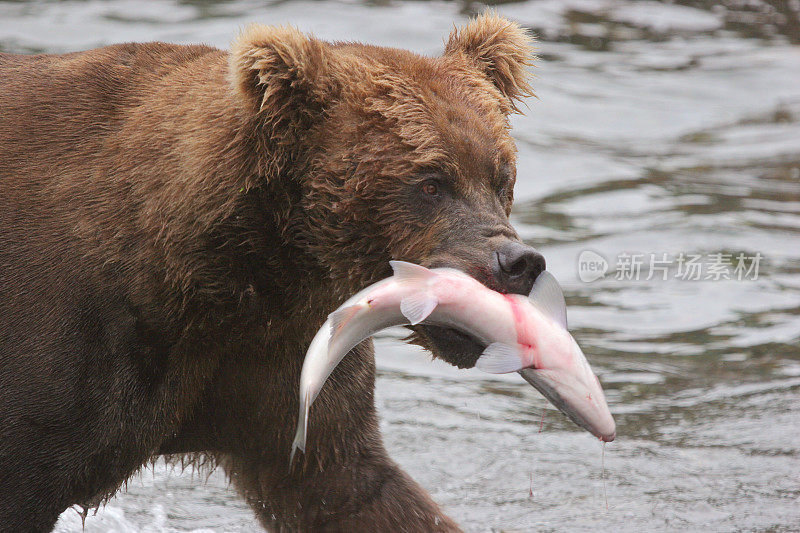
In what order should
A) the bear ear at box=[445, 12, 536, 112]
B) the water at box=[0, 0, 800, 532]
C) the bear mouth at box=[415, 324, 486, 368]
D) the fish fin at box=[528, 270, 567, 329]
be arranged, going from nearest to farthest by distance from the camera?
the fish fin at box=[528, 270, 567, 329] → the bear mouth at box=[415, 324, 486, 368] → the bear ear at box=[445, 12, 536, 112] → the water at box=[0, 0, 800, 532]

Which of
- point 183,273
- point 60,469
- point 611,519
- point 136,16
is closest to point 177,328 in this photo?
point 183,273

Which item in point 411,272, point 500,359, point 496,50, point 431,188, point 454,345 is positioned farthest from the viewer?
point 496,50

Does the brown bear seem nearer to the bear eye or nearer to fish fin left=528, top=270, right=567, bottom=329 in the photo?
the bear eye

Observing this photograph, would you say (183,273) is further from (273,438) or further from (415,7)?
(415,7)

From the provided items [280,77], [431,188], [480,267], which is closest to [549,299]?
[480,267]

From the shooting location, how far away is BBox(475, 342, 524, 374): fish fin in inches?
132

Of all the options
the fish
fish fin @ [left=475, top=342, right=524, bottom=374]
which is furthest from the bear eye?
fish fin @ [left=475, top=342, right=524, bottom=374]

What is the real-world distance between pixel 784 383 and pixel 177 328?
4112 mm

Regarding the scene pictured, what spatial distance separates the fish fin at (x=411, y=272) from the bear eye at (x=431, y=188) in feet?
1.21

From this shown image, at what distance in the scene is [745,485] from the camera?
18.8 ft

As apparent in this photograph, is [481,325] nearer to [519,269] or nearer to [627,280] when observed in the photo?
[519,269]

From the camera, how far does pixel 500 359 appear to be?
338 centimetres

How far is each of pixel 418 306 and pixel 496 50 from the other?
1270mm

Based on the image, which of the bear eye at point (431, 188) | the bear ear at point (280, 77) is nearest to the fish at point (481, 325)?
the bear eye at point (431, 188)
